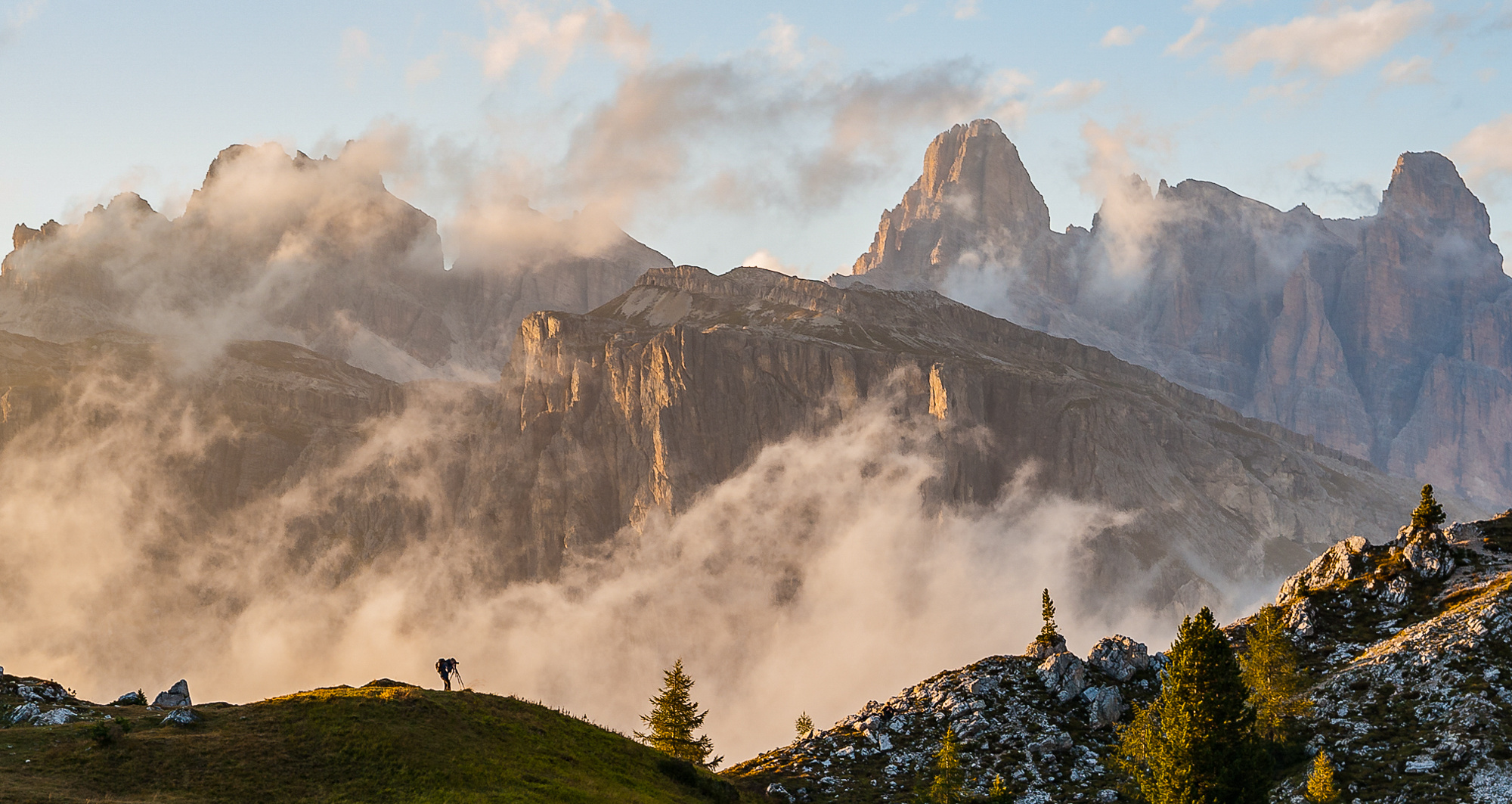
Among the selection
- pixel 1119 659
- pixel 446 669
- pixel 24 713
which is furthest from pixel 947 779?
pixel 24 713

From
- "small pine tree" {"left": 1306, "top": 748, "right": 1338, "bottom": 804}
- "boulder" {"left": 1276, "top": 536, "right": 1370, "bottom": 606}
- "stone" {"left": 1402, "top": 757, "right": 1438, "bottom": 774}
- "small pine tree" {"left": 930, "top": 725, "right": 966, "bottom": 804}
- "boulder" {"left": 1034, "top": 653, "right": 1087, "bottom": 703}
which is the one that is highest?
"boulder" {"left": 1276, "top": 536, "right": 1370, "bottom": 606}

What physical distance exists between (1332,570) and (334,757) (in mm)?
116146

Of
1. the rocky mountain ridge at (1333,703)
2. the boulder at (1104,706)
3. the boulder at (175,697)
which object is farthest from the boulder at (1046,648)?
the boulder at (175,697)

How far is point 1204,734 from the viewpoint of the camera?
258 ft

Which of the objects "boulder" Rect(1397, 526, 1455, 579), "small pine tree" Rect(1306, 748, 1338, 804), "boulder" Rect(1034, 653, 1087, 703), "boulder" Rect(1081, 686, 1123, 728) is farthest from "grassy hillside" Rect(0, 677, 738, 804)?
"boulder" Rect(1397, 526, 1455, 579)

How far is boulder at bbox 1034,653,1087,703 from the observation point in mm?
127000

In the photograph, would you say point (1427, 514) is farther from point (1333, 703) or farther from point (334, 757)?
point (334, 757)

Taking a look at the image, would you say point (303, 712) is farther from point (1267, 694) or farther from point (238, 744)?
point (1267, 694)

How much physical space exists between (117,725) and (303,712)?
10720mm

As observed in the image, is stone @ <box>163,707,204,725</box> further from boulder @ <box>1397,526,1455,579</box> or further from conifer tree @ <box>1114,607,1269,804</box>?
boulder @ <box>1397,526,1455,579</box>

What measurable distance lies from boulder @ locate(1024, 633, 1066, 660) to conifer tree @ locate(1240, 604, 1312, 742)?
95.9ft

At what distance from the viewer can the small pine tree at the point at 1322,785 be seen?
88.9 metres

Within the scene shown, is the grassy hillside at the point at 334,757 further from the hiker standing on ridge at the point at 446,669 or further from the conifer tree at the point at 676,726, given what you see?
the conifer tree at the point at 676,726

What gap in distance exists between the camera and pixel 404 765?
7106 centimetres
